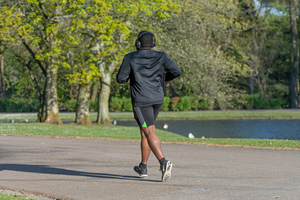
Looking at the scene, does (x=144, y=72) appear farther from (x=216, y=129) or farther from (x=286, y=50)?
(x=286, y=50)

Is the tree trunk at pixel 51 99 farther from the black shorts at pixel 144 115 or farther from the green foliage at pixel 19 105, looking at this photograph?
the green foliage at pixel 19 105

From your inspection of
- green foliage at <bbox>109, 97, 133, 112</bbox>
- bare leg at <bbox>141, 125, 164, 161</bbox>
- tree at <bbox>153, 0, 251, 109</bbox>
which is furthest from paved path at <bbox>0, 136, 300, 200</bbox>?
green foliage at <bbox>109, 97, 133, 112</bbox>

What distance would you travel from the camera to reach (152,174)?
244 inches

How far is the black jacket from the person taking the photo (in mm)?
5445

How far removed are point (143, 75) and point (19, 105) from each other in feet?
127

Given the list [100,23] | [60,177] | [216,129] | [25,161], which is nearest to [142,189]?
[60,177]

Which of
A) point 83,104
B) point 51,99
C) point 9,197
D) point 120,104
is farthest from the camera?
point 120,104

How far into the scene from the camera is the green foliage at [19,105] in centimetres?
4075

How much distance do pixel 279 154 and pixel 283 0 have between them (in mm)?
32055

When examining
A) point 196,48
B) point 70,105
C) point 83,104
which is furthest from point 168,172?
point 70,105

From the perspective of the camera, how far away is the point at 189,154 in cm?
862

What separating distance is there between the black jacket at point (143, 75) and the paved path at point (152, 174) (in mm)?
1159

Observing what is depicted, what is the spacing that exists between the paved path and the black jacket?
1.16m

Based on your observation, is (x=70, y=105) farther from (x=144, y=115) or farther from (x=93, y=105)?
(x=144, y=115)
